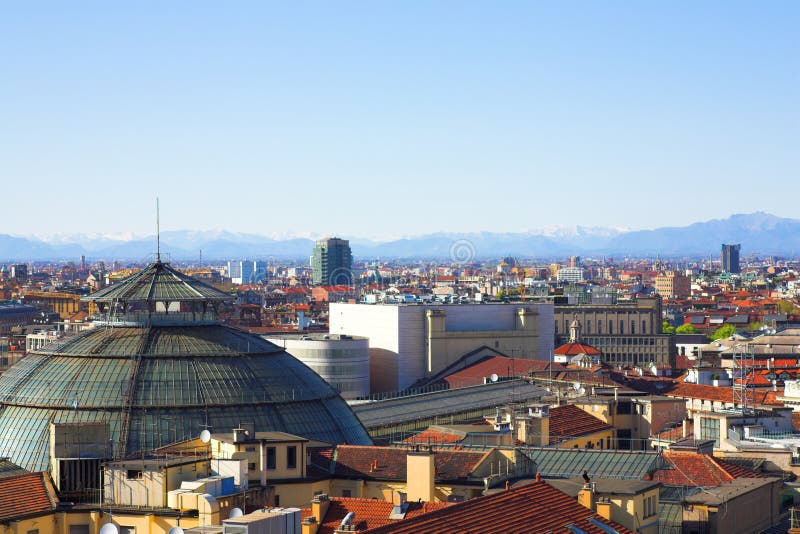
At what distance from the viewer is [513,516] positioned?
36.4 m

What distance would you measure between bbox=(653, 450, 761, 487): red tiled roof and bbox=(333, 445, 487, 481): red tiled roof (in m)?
6.25

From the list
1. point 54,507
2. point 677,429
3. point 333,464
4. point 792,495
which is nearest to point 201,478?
point 54,507

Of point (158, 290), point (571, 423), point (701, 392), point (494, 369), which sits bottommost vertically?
point (494, 369)

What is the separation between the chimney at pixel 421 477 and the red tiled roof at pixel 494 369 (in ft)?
238

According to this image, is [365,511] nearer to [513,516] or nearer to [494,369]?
[513,516]

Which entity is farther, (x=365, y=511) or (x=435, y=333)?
(x=435, y=333)

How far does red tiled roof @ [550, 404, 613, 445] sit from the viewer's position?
2783 inches

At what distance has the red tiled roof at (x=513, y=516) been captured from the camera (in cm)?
3366

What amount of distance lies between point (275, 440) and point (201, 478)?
17.0 ft

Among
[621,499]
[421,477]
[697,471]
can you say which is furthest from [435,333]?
[621,499]

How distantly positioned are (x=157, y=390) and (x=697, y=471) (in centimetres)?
1747

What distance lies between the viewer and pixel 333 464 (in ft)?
164

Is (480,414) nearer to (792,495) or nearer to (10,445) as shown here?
(792,495)

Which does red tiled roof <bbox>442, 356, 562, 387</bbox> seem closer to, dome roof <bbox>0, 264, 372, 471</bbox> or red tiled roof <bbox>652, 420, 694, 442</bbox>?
red tiled roof <bbox>652, 420, 694, 442</bbox>
